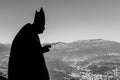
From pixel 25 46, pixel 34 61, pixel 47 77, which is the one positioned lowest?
pixel 47 77

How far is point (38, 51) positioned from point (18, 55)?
593 millimetres

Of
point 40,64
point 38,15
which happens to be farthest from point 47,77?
point 38,15

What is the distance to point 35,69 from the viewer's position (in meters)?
6.91

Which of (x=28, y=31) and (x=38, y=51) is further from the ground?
(x=28, y=31)

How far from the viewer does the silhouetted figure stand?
6895 mm

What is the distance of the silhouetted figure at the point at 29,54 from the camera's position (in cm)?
689

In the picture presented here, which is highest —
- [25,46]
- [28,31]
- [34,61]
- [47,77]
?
[28,31]

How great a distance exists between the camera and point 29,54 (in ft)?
22.9

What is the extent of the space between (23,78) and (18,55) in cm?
67

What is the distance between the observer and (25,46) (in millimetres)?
7043

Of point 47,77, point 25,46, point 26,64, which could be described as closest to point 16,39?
point 25,46

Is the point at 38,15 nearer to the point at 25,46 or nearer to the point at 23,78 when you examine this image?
the point at 25,46

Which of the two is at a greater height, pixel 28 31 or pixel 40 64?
pixel 28 31

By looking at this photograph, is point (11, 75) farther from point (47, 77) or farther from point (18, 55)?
point (47, 77)
